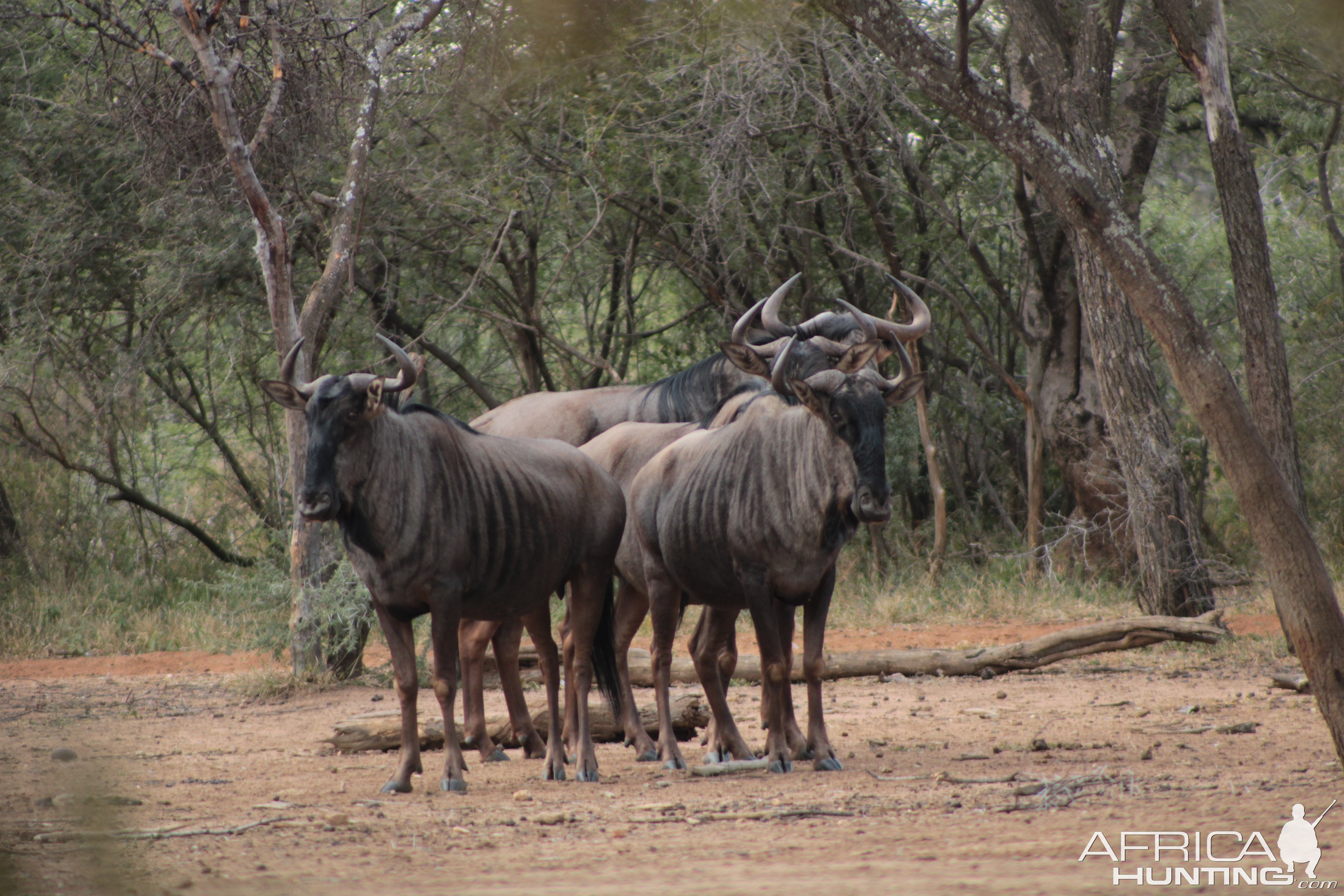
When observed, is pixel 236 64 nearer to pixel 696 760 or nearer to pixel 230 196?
pixel 230 196

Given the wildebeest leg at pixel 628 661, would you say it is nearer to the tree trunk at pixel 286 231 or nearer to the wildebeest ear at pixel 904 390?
the wildebeest ear at pixel 904 390

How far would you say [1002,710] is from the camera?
324 inches

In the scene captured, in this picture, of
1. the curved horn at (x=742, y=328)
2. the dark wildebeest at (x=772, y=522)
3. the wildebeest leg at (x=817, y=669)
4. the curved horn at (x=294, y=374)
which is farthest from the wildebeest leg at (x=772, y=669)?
the curved horn at (x=294, y=374)

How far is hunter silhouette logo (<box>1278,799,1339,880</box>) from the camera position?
3.59 m

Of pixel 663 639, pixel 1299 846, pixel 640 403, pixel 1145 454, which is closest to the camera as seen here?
pixel 1299 846

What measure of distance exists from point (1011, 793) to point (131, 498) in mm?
13147

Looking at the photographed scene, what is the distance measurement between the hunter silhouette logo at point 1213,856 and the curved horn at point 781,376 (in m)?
2.96

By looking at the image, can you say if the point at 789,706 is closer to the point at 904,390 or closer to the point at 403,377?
the point at 904,390

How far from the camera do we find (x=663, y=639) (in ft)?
22.4

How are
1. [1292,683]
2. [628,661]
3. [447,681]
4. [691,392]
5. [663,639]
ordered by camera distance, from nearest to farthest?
[447,681], [663,639], [628,661], [1292,683], [691,392]

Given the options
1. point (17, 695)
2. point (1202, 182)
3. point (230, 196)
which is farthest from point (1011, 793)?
point (1202, 182)

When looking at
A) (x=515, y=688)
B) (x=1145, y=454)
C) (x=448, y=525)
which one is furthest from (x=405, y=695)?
(x=1145, y=454)

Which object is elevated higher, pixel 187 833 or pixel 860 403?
pixel 860 403

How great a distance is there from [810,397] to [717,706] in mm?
1673
